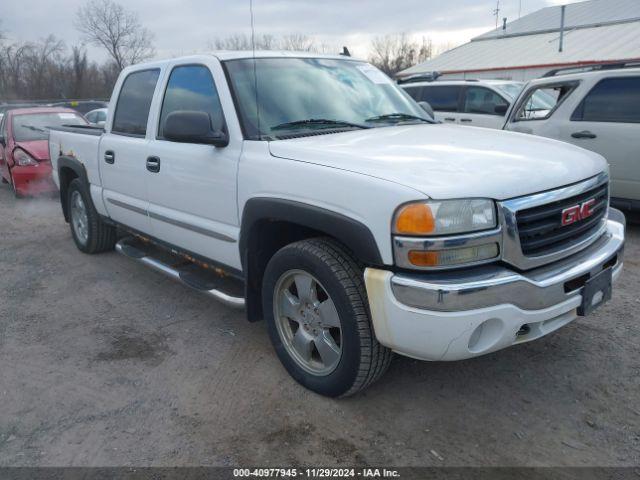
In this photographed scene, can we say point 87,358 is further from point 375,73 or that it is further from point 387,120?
point 375,73

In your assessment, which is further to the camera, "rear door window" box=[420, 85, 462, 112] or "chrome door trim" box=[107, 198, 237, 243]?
"rear door window" box=[420, 85, 462, 112]

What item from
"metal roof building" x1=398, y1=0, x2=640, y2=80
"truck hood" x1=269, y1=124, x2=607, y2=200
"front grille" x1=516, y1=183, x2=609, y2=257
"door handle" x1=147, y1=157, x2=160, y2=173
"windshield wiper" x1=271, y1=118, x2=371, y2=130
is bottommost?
"front grille" x1=516, y1=183, x2=609, y2=257

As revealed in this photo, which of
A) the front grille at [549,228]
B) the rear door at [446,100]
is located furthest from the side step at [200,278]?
the rear door at [446,100]

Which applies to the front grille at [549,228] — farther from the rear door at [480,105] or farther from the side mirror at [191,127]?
the rear door at [480,105]

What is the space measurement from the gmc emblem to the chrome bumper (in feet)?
0.72

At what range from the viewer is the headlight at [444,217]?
2.40 m

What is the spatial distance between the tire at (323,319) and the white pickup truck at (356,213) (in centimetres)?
1

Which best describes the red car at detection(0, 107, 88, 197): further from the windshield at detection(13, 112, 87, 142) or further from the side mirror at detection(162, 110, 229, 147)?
the side mirror at detection(162, 110, 229, 147)

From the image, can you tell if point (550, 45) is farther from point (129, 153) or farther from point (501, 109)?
point (129, 153)

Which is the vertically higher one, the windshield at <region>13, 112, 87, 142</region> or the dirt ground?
the windshield at <region>13, 112, 87, 142</region>

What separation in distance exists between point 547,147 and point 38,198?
9121 millimetres

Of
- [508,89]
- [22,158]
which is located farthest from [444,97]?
[22,158]

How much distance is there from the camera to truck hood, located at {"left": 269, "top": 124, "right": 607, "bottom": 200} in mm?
2500

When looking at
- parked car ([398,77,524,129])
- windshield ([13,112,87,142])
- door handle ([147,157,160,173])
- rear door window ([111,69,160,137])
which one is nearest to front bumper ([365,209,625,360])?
door handle ([147,157,160,173])
